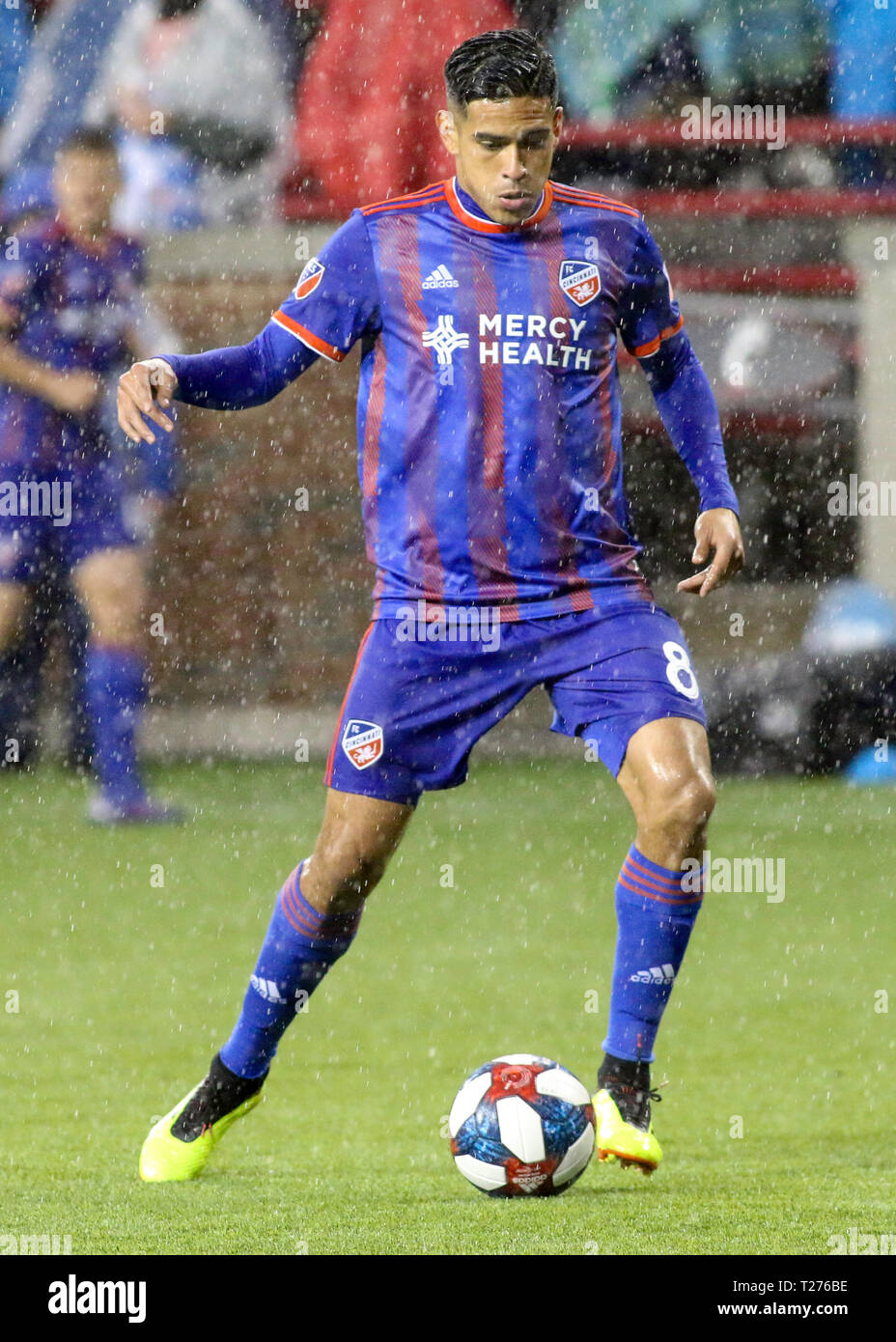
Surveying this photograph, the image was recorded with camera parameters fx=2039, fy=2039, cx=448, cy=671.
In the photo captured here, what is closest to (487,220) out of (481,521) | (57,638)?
(481,521)

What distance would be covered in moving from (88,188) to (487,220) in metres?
4.48

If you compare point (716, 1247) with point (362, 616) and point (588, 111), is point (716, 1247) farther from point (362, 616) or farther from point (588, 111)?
point (588, 111)

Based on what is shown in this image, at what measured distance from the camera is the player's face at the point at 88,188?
7859 mm

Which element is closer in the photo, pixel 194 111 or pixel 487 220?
pixel 487 220

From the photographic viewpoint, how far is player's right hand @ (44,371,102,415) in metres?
8.12

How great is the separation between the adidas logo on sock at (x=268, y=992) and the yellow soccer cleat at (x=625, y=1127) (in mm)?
603

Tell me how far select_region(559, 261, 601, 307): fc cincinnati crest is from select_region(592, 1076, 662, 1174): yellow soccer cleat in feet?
4.67

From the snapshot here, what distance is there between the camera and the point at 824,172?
11.6 metres

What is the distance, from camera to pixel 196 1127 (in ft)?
12.3

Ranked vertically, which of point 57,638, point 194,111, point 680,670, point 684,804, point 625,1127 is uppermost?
point 194,111

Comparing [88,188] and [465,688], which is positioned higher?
[88,188]
